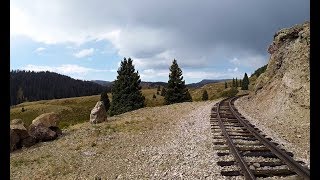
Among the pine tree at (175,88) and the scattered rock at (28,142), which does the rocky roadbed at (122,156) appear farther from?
the pine tree at (175,88)

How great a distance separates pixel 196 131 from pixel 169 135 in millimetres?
1611

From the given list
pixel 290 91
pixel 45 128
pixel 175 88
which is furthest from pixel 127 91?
pixel 45 128

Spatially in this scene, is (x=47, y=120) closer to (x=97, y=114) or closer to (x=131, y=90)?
(x=97, y=114)

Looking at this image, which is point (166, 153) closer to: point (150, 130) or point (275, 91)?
point (150, 130)

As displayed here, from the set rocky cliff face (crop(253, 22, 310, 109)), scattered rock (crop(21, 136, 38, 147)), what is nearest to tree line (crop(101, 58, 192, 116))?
rocky cliff face (crop(253, 22, 310, 109))

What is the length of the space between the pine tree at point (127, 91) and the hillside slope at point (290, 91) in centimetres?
2155

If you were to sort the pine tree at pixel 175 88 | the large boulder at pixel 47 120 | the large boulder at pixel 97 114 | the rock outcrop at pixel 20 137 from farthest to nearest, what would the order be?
1. the pine tree at pixel 175 88
2. the large boulder at pixel 97 114
3. the large boulder at pixel 47 120
4. the rock outcrop at pixel 20 137

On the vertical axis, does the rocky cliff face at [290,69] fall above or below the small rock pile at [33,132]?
above

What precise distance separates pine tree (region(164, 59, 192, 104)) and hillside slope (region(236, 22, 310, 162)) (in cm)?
2347

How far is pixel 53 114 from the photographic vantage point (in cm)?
1912

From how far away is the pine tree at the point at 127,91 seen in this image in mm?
51188

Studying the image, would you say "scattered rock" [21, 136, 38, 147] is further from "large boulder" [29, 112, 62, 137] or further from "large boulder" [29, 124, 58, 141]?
"large boulder" [29, 112, 62, 137]

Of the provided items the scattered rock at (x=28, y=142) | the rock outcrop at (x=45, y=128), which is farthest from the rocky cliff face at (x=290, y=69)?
the scattered rock at (x=28, y=142)
